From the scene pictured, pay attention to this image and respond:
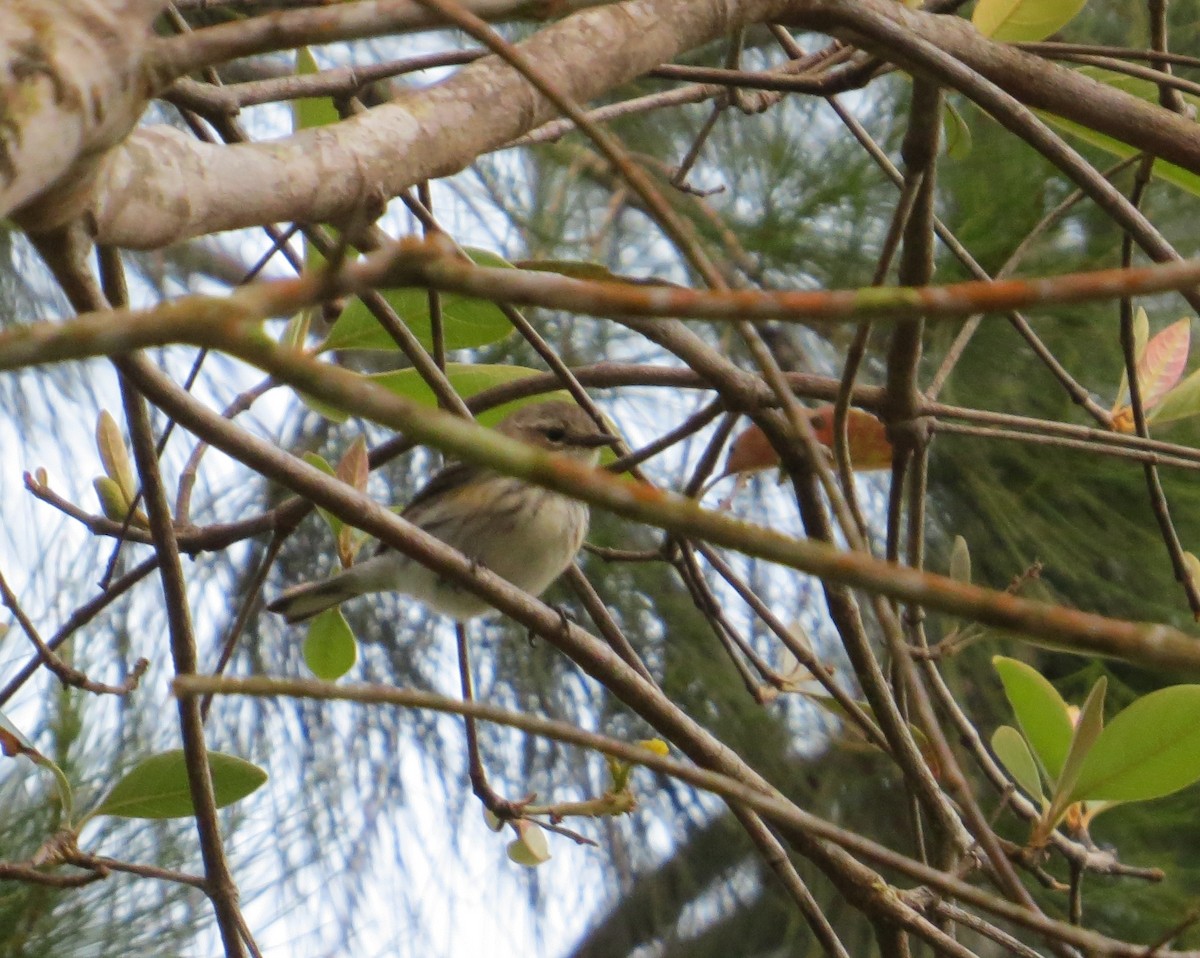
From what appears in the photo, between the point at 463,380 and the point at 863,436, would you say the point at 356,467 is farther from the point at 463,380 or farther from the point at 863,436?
the point at 863,436

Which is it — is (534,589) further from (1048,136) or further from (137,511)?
(1048,136)

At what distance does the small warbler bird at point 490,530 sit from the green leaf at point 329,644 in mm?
139

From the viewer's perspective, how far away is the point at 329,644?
216cm

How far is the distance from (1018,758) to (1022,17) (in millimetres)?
846

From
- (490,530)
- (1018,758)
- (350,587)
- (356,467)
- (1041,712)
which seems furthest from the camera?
(490,530)

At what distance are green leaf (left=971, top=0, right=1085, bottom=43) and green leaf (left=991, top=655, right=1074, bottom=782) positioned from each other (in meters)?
0.69

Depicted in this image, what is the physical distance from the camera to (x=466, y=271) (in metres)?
0.55

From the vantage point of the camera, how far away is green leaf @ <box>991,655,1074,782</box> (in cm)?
155

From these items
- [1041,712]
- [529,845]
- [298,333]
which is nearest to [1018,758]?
[1041,712]

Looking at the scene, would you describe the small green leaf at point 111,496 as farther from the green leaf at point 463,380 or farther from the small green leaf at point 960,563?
the small green leaf at point 960,563

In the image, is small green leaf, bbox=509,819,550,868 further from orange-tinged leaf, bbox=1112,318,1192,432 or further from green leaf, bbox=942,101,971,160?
green leaf, bbox=942,101,971,160

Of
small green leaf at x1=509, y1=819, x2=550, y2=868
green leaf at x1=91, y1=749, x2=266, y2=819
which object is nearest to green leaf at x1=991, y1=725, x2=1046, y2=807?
small green leaf at x1=509, y1=819, x2=550, y2=868

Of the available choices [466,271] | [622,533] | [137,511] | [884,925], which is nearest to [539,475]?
[466,271]

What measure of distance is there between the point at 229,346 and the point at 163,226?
352 mm
